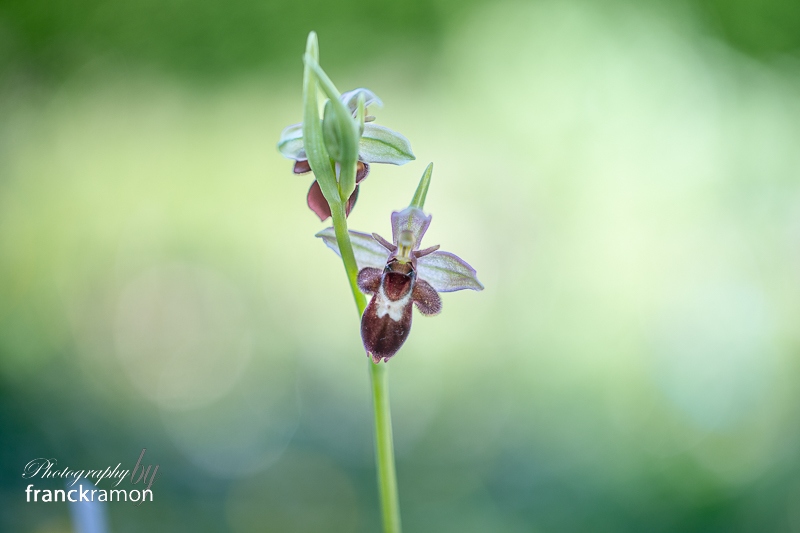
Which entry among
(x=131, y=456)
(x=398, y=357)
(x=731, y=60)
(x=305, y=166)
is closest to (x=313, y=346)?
(x=398, y=357)

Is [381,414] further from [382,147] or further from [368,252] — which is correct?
[382,147]

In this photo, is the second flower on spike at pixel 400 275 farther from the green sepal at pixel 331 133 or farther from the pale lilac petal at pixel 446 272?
the green sepal at pixel 331 133

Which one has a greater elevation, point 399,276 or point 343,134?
point 343,134

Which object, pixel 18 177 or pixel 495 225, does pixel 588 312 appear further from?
pixel 18 177

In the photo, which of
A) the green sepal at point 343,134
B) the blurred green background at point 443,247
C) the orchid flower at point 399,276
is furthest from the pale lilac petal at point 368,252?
the blurred green background at point 443,247

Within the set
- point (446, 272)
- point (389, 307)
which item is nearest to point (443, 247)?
point (446, 272)

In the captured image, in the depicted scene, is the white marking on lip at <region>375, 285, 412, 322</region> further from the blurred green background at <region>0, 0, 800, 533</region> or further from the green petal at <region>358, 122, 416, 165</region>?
the blurred green background at <region>0, 0, 800, 533</region>
